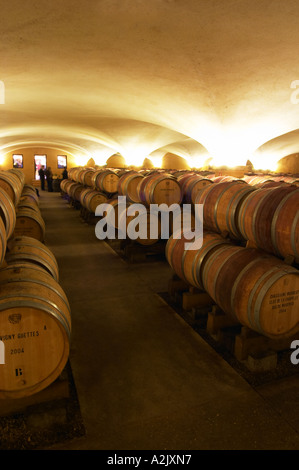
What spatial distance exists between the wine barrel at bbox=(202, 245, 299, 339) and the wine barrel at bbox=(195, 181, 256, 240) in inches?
22.5

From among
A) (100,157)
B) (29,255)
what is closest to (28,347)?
(29,255)

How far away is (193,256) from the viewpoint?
12.2 ft

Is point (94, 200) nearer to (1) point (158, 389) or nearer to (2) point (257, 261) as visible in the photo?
(2) point (257, 261)

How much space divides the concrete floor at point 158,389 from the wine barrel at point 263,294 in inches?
20.9

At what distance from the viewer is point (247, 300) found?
8.99ft

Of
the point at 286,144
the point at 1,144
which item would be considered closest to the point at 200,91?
the point at 286,144

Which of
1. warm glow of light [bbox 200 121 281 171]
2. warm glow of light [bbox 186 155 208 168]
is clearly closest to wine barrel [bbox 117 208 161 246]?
warm glow of light [bbox 200 121 281 171]

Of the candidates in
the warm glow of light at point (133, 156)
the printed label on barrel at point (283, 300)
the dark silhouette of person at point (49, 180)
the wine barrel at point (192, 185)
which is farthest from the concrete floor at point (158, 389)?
the dark silhouette of person at point (49, 180)

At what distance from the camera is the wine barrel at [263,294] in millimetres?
2662

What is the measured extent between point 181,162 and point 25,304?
91.3ft

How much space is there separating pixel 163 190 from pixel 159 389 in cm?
362

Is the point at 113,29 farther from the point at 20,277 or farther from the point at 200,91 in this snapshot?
the point at 20,277

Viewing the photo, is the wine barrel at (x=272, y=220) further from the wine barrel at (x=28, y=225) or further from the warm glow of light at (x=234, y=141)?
the warm glow of light at (x=234, y=141)

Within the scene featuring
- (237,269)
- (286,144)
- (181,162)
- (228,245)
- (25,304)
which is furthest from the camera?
(181,162)
